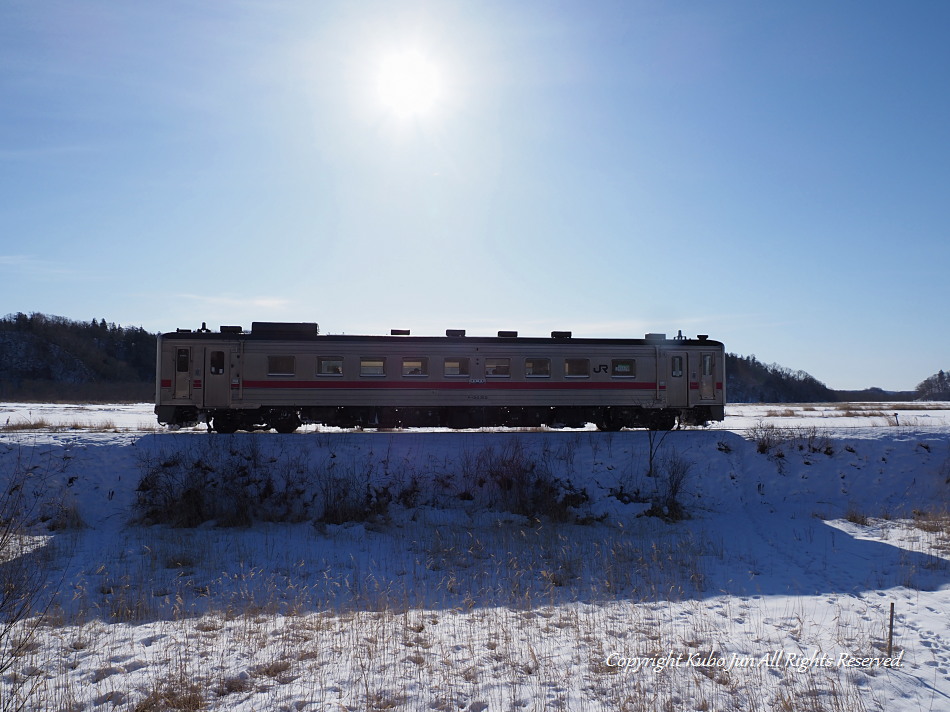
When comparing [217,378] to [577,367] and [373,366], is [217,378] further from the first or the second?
[577,367]

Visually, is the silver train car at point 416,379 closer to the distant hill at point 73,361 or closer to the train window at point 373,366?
the train window at point 373,366

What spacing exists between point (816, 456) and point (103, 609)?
18.4 m

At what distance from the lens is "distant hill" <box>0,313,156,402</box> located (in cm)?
7294

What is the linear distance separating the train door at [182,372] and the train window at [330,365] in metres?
4.18

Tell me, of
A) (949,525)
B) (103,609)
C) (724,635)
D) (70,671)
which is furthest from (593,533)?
(70,671)

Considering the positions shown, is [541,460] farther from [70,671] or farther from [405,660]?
[70,671]

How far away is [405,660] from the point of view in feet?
22.7

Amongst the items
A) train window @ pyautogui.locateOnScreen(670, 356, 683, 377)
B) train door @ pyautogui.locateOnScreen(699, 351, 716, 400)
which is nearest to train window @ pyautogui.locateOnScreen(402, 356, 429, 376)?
train window @ pyautogui.locateOnScreen(670, 356, 683, 377)

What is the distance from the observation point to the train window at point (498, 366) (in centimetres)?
2183

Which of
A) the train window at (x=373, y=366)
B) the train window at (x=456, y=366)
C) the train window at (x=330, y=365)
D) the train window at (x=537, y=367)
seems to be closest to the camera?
the train window at (x=330, y=365)

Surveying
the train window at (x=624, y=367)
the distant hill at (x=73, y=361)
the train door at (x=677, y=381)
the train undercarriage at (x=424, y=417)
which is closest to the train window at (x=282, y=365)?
the train undercarriage at (x=424, y=417)

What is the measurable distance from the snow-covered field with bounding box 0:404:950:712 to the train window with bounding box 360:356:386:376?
7.34ft

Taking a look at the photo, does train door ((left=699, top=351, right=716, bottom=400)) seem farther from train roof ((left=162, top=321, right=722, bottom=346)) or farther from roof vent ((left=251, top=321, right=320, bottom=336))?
roof vent ((left=251, top=321, right=320, bottom=336))

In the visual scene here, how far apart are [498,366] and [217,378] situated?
9.24 metres
